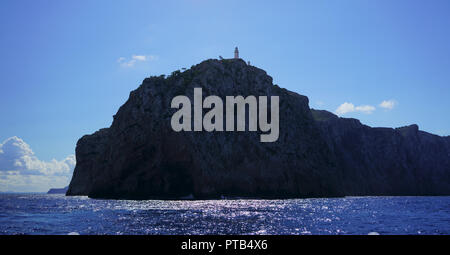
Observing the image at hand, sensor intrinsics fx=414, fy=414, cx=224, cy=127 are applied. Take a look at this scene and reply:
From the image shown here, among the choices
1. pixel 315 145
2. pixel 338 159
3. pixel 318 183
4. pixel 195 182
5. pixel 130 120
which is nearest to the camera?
pixel 195 182

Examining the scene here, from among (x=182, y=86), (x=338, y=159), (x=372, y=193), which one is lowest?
(x=372, y=193)

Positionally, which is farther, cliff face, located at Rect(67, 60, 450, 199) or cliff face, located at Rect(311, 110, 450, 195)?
cliff face, located at Rect(311, 110, 450, 195)

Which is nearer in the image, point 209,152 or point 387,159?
point 209,152

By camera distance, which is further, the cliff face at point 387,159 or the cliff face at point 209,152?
the cliff face at point 387,159

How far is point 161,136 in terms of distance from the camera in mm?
110625

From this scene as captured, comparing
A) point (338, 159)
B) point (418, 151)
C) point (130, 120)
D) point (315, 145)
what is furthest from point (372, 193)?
point (130, 120)

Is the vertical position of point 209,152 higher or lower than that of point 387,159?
lower

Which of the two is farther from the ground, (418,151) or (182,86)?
(182,86)

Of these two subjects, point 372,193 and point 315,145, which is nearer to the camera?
point 315,145

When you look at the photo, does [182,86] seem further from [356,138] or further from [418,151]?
[418,151]
